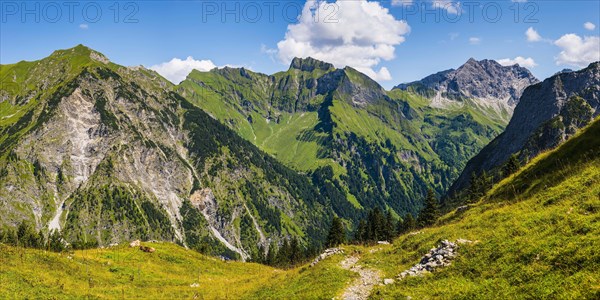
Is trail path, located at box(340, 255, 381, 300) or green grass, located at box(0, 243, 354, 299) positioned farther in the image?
green grass, located at box(0, 243, 354, 299)

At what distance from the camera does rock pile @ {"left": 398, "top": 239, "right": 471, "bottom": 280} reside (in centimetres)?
2497

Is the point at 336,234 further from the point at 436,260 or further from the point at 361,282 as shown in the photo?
the point at 436,260

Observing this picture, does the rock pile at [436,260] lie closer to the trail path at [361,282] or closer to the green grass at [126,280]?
the trail path at [361,282]

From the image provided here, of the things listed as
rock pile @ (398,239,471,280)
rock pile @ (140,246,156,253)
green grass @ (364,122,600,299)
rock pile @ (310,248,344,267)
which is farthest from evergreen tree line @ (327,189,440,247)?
rock pile @ (398,239,471,280)

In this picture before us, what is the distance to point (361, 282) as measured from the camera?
92.8 feet

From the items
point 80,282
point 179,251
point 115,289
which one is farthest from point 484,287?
point 179,251

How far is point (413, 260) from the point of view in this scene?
97.9 ft

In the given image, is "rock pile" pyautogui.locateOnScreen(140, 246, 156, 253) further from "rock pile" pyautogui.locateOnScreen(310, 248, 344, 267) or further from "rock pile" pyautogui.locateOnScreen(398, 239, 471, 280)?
"rock pile" pyautogui.locateOnScreen(398, 239, 471, 280)

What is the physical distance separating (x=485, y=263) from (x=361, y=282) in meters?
9.77

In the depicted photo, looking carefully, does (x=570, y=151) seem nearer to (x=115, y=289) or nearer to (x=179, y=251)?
(x=115, y=289)

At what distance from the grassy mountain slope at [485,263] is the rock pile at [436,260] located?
0.76 meters

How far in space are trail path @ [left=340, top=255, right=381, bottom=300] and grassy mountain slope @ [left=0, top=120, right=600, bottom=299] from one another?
60cm

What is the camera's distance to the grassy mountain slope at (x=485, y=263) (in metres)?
17.9

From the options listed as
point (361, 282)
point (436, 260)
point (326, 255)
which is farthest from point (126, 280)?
point (436, 260)
